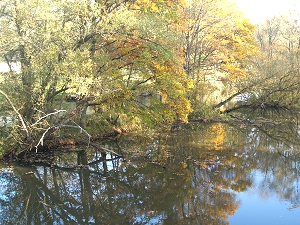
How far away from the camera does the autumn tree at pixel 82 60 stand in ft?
36.1

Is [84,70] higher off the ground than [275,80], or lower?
lower

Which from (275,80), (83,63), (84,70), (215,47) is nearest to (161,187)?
(84,70)

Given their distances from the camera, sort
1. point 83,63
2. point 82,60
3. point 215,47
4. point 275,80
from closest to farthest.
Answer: point 83,63
point 82,60
point 215,47
point 275,80

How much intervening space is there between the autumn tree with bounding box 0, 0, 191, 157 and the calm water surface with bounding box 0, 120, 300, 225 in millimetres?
1729

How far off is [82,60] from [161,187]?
537 cm

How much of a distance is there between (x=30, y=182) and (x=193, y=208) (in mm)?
5501

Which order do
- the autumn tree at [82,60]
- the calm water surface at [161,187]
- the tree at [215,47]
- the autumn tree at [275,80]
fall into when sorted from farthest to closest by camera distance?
1. the autumn tree at [275,80]
2. the tree at [215,47]
3. the autumn tree at [82,60]
4. the calm water surface at [161,187]

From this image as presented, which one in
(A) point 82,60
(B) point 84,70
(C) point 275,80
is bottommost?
(B) point 84,70

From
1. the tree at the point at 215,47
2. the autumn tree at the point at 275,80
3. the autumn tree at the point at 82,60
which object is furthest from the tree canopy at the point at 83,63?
the autumn tree at the point at 275,80

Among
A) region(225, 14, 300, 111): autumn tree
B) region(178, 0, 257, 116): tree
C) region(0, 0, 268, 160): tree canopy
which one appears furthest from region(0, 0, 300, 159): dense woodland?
region(225, 14, 300, 111): autumn tree

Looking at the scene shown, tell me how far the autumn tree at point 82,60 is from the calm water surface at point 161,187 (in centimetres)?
173

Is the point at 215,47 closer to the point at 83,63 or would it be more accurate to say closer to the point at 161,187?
the point at 83,63

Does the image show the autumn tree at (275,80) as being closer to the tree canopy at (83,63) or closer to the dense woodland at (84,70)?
the dense woodland at (84,70)

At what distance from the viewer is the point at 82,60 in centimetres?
1119
